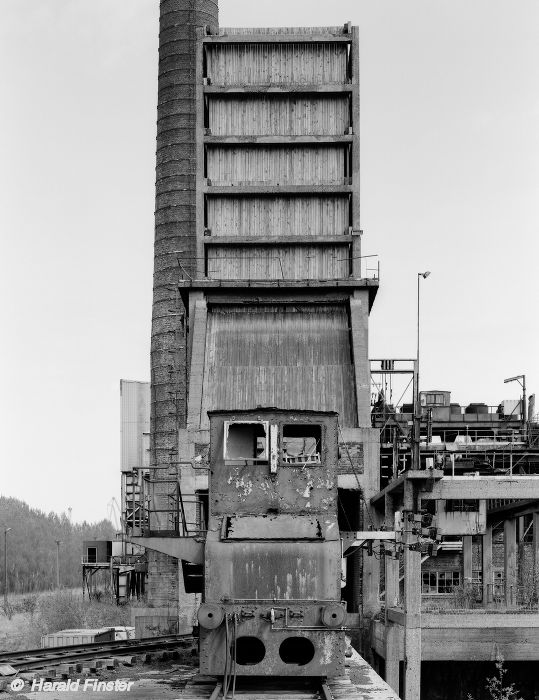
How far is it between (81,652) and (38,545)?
10566cm

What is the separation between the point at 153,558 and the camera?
142 feet

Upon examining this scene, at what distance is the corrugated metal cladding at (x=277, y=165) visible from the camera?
36.5m

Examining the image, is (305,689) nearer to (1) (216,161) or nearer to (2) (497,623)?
(2) (497,623)

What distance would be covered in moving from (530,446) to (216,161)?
15984 millimetres

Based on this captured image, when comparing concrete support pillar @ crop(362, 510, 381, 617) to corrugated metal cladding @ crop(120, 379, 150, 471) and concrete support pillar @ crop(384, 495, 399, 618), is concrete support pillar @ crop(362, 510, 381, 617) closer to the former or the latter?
concrete support pillar @ crop(384, 495, 399, 618)

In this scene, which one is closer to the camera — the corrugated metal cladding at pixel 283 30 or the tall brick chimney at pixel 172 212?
the corrugated metal cladding at pixel 283 30

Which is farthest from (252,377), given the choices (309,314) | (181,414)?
(181,414)

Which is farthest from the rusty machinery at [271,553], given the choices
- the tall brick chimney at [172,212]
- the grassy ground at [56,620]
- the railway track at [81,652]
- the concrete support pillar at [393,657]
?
the tall brick chimney at [172,212]

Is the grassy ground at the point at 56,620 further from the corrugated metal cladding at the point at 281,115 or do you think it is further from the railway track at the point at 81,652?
the corrugated metal cladding at the point at 281,115

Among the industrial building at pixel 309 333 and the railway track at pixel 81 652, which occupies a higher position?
the industrial building at pixel 309 333

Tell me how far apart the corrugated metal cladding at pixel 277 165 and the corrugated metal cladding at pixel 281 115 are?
652 mm

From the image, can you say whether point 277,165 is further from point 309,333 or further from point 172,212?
point 172,212

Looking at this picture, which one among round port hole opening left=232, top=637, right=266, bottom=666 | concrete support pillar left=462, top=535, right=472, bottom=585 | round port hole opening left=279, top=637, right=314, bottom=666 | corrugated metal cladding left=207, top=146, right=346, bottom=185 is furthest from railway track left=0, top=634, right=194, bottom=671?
corrugated metal cladding left=207, top=146, right=346, bottom=185

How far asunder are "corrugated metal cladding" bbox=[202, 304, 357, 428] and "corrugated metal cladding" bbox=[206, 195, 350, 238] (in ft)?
9.16
